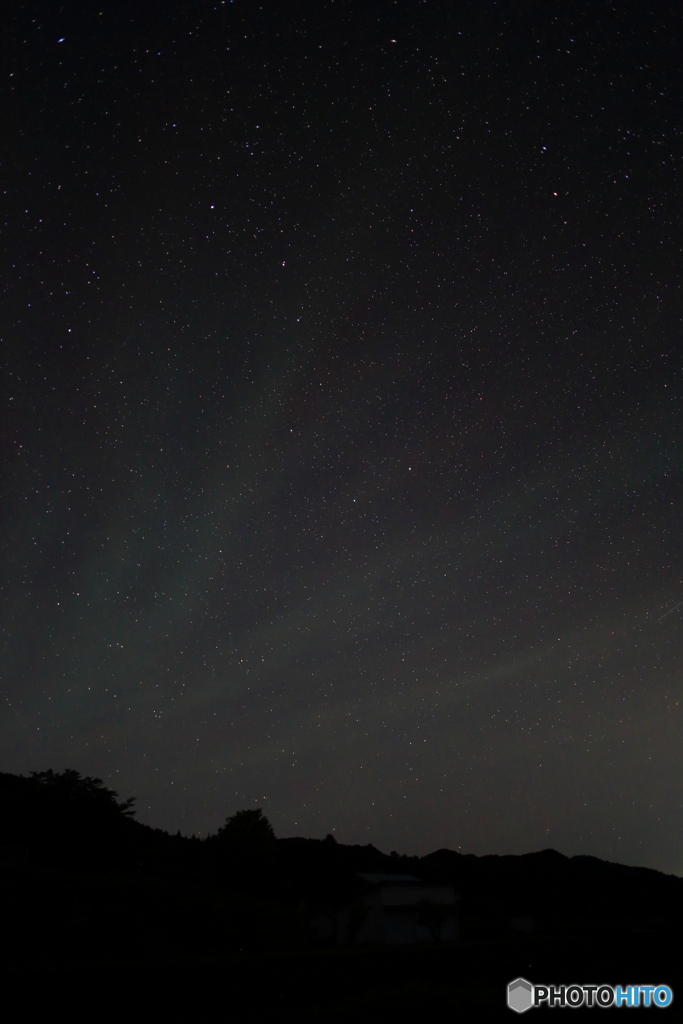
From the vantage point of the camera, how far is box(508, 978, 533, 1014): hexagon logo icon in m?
9.24

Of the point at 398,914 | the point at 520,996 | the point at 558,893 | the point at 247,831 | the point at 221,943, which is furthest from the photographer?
the point at 558,893

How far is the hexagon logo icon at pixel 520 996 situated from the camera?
30.3ft

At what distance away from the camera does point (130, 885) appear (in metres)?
23.5

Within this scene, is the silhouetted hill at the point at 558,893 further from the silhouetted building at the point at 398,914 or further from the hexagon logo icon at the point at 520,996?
the hexagon logo icon at the point at 520,996

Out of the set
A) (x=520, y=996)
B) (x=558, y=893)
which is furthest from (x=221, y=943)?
(x=558, y=893)

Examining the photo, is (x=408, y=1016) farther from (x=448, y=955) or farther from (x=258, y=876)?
(x=258, y=876)

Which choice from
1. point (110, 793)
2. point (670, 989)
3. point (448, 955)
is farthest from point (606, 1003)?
point (110, 793)

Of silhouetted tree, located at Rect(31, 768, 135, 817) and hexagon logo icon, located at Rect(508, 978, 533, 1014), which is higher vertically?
silhouetted tree, located at Rect(31, 768, 135, 817)

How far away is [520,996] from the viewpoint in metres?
9.72

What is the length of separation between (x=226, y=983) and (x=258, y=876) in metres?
31.8

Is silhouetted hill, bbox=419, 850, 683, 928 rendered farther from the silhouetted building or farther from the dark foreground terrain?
the silhouetted building

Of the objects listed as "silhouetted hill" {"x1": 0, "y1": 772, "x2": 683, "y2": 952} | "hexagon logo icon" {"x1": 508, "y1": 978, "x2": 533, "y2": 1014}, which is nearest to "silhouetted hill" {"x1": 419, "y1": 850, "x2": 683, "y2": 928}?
"silhouetted hill" {"x1": 0, "y1": 772, "x2": 683, "y2": 952}

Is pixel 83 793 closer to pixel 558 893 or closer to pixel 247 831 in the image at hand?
pixel 247 831

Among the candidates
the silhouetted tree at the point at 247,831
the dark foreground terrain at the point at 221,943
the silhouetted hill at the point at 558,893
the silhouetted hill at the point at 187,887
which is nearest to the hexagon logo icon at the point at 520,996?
the dark foreground terrain at the point at 221,943
